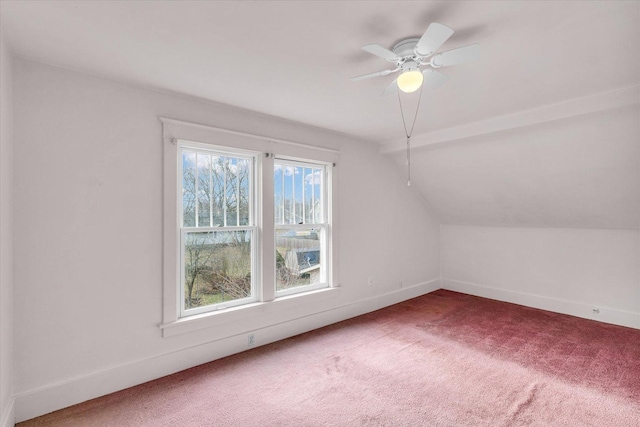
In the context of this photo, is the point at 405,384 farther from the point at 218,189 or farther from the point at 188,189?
the point at 188,189

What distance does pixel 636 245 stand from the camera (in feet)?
12.4

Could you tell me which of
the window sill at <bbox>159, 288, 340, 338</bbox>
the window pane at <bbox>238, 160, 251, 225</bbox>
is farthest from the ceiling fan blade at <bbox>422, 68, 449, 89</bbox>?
the window sill at <bbox>159, 288, 340, 338</bbox>

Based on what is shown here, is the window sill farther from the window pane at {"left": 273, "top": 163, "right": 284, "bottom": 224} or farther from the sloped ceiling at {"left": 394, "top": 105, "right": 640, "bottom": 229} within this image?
the sloped ceiling at {"left": 394, "top": 105, "right": 640, "bottom": 229}

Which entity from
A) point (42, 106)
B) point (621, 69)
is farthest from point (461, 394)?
point (42, 106)

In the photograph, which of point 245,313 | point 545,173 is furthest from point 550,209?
point 245,313

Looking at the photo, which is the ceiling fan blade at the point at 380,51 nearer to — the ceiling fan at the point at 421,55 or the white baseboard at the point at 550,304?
the ceiling fan at the point at 421,55

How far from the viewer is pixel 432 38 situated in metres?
1.65

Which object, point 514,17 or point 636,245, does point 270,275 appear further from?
point 636,245

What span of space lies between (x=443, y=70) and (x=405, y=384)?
255cm

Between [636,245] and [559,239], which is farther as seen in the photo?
[559,239]

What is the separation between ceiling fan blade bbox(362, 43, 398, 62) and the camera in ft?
5.63

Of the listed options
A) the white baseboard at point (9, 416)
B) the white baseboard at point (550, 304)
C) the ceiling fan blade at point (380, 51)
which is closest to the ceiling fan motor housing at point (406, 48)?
the ceiling fan blade at point (380, 51)

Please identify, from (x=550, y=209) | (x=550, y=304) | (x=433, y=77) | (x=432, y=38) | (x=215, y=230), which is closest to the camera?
(x=432, y=38)

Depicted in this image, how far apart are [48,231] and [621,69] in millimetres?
4370
